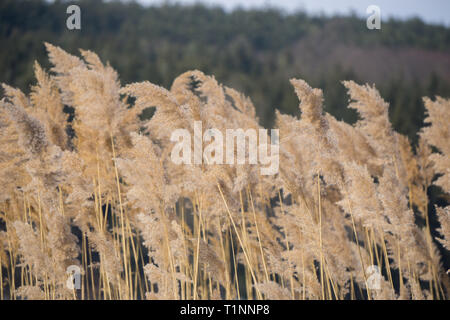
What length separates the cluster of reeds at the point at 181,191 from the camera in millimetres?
2506

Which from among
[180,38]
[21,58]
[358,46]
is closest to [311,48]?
[358,46]

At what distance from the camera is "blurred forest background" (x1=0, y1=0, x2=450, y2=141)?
52.8 ft

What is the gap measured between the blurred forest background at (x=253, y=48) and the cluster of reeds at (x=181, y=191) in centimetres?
763

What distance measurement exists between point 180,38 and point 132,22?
5542 mm

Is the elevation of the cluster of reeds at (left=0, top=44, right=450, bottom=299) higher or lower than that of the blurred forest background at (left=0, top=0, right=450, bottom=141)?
lower

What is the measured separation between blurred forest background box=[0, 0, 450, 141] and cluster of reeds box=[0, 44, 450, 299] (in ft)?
25.0

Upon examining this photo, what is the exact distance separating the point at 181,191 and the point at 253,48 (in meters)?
40.2

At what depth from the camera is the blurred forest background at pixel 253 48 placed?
16.1 metres

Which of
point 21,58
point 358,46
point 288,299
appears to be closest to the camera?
point 288,299

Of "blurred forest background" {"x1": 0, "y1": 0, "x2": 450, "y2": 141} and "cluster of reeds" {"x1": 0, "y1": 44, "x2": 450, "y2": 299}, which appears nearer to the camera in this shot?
"cluster of reeds" {"x1": 0, "y1": 44, "x2": 450, "y2": 299}

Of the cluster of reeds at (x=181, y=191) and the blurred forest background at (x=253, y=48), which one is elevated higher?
the blurred forest background at (x=253, y=48)

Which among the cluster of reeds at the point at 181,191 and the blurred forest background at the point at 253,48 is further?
the blurred forest background at the point at 253,48

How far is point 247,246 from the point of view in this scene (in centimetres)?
312

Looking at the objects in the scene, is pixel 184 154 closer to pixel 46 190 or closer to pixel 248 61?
pixel 46 190
